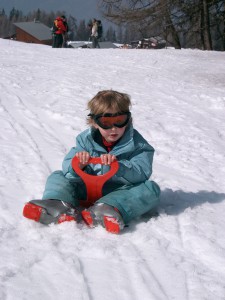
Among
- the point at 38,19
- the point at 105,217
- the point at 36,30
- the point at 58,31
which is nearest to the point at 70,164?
the point at 105,217

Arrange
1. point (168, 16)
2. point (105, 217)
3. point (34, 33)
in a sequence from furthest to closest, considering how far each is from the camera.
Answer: point (34, 33)
point (168, 16)
point (105, 217)

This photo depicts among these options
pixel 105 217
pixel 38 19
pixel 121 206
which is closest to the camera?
pixel 105 217

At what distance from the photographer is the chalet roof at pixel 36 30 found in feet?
189

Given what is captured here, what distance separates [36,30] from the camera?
59000 mm

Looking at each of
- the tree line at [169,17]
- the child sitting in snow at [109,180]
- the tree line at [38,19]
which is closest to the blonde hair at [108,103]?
the child sitting in snow at [109,180]

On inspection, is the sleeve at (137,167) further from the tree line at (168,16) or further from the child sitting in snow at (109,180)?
the tree line at (168,16)

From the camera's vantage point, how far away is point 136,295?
2180 mm

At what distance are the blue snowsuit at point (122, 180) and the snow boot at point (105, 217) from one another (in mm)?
63

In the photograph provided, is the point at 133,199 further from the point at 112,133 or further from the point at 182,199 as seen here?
the point at 182,199

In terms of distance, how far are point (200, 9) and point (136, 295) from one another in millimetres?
18910

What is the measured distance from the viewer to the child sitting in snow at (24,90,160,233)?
113 inches

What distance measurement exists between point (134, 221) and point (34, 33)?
2284 inches

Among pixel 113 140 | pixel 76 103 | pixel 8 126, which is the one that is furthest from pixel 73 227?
pixel 76 103

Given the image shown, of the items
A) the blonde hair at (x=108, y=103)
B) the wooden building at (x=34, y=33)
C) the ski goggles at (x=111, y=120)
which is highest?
the blonde hair at (x=108, y=103)
